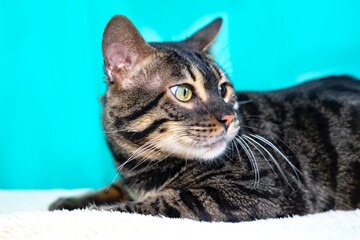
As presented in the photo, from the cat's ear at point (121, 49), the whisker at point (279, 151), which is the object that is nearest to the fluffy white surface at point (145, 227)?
the whisker at point (279, 151)

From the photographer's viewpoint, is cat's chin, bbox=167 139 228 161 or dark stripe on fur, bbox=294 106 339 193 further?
dark stripe on fur, bbox=294 106 339 193

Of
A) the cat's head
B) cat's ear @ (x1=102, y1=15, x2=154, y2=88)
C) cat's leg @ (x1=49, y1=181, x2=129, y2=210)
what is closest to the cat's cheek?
the cat's head

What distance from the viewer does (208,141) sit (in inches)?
57.4

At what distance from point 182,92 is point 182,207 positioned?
1.18 ft

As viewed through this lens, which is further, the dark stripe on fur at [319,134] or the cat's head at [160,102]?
the dark stripe on fur at [319,134]

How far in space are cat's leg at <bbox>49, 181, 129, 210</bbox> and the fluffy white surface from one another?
0.57m

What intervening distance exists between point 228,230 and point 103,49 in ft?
2.28

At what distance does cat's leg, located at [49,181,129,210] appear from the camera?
6.21 feet

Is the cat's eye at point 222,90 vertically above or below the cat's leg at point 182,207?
above

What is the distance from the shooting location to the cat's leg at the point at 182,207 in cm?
142

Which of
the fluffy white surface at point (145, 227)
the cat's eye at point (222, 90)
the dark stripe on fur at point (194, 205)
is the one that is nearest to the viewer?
the fluffy white surface at point (145, 227)

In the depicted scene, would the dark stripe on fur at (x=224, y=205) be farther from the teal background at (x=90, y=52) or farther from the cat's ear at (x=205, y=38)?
the teal background at (x=90, y=52)

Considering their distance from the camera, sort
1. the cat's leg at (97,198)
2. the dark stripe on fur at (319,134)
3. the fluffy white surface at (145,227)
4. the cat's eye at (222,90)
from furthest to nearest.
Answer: the cat's leg at (97,198) < the dark stripe on fur at (319,134) < the cat's eye at (222,90) < the fluffy white surface at (145,227)

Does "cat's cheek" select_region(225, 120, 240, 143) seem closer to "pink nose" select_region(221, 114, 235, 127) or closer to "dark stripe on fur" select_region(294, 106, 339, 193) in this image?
"pink nose" select_region(221, 114, 235, 127)
